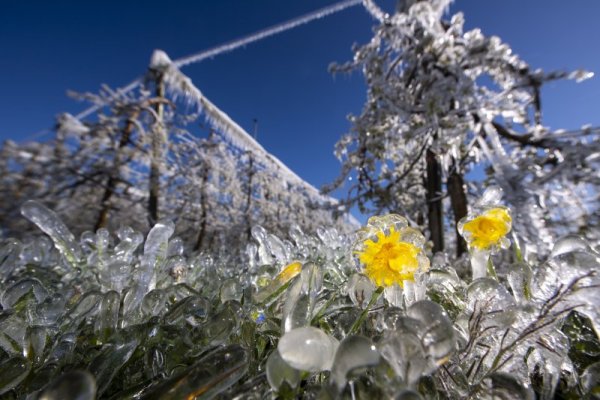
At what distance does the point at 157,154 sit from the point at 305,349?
7.27 meters

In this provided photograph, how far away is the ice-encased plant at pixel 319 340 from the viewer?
326 mm

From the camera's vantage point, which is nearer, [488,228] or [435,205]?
[488,228]

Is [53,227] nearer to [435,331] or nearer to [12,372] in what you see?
[12,372]

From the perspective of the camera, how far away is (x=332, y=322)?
581 millimetres

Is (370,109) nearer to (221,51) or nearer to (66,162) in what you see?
(66,162)

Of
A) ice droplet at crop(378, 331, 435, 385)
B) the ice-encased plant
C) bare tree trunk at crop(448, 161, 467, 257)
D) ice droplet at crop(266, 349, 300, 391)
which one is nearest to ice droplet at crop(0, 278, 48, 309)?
the ice-encased plant

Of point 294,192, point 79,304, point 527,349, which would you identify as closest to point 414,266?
point 527,349

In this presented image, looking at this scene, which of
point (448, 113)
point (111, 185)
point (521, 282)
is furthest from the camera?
point (111, 185)

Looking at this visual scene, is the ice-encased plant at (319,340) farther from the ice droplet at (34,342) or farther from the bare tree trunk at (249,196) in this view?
the bare tree trunk at (249,196)

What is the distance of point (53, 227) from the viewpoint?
0.95 metres

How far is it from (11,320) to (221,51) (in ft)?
31.0

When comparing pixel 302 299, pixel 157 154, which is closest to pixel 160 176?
pixel 157 154

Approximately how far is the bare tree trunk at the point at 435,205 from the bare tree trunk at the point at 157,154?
4.67 meters

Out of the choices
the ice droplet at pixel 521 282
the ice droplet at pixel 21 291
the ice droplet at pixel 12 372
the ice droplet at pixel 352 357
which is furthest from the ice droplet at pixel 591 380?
the ice droplet at pixel 21 291
